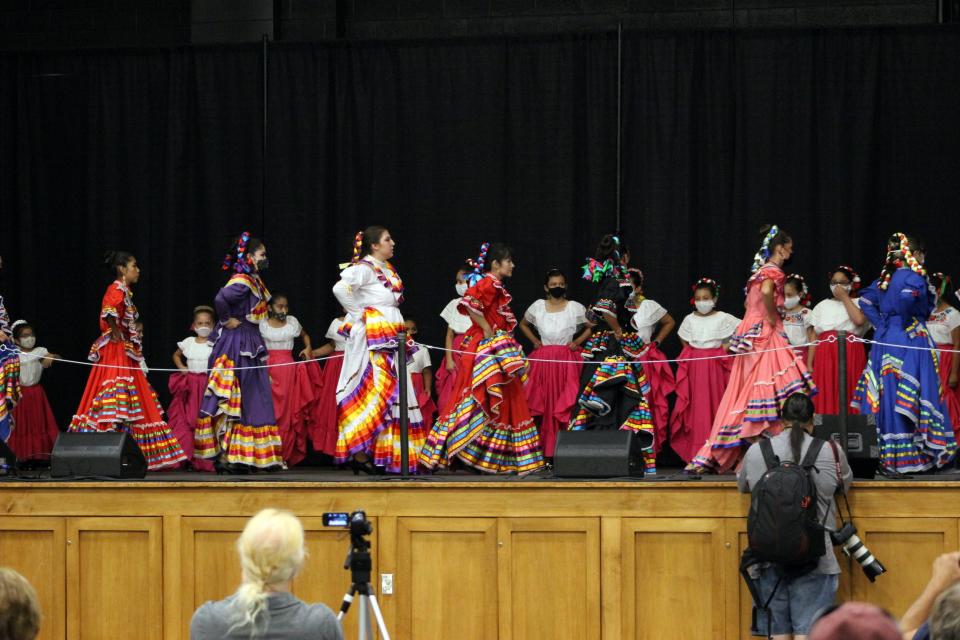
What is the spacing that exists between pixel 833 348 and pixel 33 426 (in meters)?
4.98

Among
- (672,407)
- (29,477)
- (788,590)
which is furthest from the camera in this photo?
(672,407)

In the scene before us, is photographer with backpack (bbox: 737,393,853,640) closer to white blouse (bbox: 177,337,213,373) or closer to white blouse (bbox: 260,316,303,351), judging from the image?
white blouse (bbox: 260,316,303,351)

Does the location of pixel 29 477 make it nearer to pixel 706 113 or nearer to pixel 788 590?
pixel 788 590

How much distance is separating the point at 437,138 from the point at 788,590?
183 inches

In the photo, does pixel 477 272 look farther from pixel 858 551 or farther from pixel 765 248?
pixel 858 551

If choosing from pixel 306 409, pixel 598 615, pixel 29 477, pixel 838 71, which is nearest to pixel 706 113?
pixel 838 71

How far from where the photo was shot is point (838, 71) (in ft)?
28.3

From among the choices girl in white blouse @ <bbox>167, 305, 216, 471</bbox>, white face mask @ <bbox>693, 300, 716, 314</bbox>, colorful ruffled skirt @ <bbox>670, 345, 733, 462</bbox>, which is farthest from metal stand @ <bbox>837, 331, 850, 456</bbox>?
girl in white blouse @ <bbox>167, 305, 216, 471</bbox>

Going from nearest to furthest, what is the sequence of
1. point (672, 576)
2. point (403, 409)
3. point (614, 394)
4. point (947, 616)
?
1. point (947, 616)
2. point (672, 576)
3. point (403, 409)
4. point (614, 394)

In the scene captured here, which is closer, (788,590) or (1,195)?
(788,590)

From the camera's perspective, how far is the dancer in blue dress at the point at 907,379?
21.5 ft

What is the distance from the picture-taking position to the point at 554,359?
26.9ft

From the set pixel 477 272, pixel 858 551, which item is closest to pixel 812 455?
pixel 858 551

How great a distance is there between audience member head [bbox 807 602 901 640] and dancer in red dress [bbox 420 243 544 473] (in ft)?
14.0
